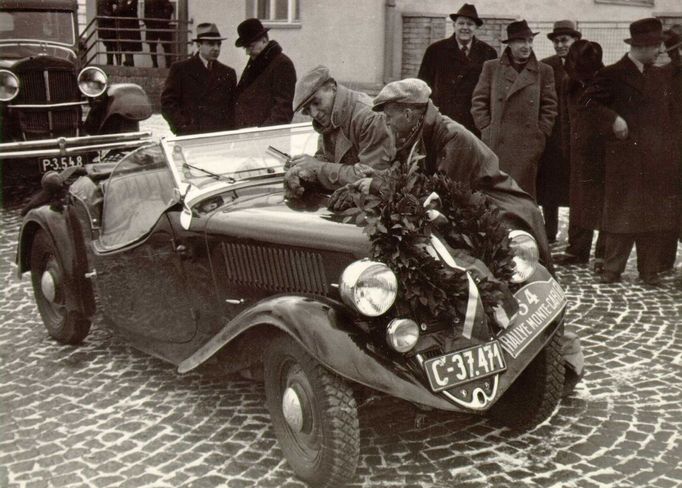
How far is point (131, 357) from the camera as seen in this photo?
5293 millimetres

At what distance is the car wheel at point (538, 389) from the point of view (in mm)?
3977

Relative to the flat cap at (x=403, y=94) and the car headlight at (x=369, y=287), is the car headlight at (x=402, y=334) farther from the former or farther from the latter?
the flat cap at (x=403, y=94)

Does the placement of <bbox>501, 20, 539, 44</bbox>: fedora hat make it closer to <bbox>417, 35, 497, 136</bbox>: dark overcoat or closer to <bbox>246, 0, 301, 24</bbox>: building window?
<bbox>417, 35, 497, 136</bbox>: dark overcoat

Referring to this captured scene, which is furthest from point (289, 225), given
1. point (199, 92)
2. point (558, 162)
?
point (558, 162)

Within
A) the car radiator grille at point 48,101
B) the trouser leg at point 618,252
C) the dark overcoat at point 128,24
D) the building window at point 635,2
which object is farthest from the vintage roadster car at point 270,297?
the dark overcoat at point 128,24

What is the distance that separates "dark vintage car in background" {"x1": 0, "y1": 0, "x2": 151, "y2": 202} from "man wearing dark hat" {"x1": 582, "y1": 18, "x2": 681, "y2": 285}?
5601 mm

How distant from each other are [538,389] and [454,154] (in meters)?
1.24

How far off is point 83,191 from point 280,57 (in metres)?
3.04

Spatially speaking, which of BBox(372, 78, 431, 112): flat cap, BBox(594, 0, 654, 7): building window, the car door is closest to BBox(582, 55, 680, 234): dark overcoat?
BBox(372, 78, 431, 112): flat cap

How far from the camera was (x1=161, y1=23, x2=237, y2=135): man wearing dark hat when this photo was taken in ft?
26.0

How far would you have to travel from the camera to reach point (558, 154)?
790 cm

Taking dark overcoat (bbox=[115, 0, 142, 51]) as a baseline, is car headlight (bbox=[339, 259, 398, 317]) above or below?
below

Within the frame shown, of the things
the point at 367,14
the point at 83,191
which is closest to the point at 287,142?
the point at 83,191

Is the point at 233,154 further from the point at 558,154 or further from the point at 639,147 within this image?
the point at 558,154
